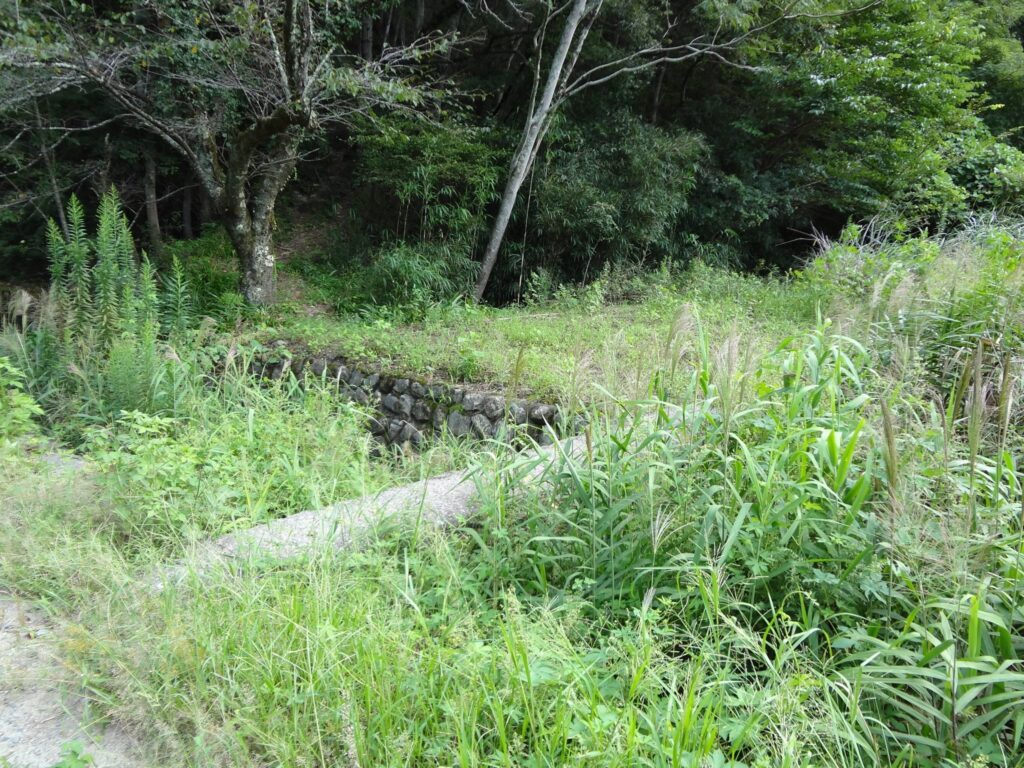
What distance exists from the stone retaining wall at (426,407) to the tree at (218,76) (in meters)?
3.12

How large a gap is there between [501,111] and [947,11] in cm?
884

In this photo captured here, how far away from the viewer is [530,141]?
31.7 feet

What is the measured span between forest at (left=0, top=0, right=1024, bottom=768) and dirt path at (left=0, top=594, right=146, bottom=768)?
1 centimetres

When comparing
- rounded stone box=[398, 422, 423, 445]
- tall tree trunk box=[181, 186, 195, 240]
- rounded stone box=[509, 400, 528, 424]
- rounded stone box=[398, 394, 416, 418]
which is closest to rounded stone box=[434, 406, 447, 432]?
rounded stone box=[398, 422, 423, 445]

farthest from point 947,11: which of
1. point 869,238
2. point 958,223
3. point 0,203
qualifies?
point 0,203

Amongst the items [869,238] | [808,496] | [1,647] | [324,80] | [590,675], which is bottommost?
[1,647]

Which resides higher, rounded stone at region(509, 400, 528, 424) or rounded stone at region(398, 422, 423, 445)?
rounded stone at region(509, 400, 528, 424)

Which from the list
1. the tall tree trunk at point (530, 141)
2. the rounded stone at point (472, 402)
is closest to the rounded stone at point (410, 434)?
the rounded stone at point (472, 402)

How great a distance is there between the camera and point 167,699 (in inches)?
66.4

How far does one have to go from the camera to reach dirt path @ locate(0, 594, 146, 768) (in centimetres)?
162

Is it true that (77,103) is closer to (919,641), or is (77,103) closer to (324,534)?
(324,534)

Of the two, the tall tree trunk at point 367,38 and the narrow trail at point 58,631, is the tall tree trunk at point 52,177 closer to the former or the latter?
the tall tree trunk at point 367,38

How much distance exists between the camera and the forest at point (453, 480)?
1589 mm

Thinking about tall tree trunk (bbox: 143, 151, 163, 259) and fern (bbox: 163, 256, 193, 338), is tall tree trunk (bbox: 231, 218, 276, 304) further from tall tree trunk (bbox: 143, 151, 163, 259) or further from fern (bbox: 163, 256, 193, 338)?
tall tree trunk (bbox: 143, 151, 163, 259)
